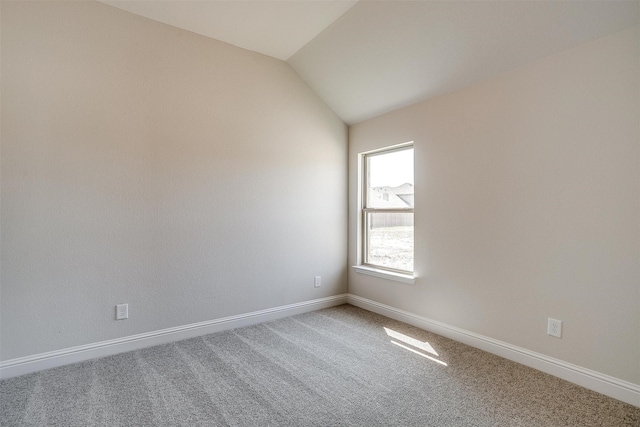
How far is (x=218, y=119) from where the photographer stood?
306cm

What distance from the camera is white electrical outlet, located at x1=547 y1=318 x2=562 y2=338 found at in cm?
222

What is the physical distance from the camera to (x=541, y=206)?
2312 mm

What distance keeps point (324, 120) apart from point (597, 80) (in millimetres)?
2452

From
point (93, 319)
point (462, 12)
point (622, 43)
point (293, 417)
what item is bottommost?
point (293, 417)

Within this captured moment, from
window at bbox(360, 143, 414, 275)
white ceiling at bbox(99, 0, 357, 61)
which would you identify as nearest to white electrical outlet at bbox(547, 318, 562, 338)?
window at bbox(360, 143, 414, 275)

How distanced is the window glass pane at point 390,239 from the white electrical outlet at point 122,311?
2505 millimetres

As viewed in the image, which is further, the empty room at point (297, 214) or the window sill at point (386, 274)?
the window sill at point (386, 274)

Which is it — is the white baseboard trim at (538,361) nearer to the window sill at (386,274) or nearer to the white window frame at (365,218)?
the window sill at (386,274)

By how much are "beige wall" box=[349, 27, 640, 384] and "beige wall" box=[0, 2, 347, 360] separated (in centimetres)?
137

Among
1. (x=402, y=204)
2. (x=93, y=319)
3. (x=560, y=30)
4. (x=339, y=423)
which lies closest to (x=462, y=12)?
(x=560, y=30)

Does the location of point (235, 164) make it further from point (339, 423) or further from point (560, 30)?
point (560, 30)

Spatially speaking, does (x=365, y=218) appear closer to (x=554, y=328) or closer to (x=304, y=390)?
(x=554, y=328)

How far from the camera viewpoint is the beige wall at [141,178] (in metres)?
2.25

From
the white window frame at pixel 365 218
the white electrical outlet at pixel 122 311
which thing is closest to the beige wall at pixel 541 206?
the white window frame at pixel 365 218
